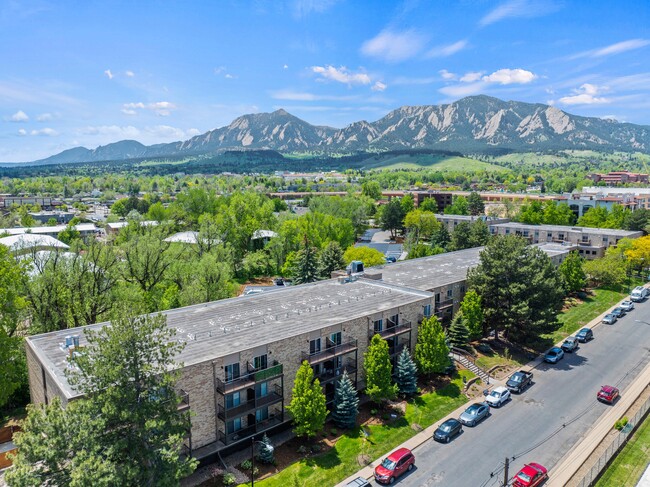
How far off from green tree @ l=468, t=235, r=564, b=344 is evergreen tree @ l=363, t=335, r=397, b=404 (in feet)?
58.7

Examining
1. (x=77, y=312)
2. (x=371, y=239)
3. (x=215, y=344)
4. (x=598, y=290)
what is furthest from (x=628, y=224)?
(x=77, y=312)

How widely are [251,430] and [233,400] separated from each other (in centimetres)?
259

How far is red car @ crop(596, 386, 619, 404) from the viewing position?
36.4 m

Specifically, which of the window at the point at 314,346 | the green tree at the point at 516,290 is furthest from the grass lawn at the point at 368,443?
the green tree at the point at 516,290

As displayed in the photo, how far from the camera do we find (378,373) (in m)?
33.0

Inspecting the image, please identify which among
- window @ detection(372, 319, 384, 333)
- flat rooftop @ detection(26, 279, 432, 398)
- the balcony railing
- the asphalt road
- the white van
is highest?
flat rooftop @ detection(26, 279, 432, 398)

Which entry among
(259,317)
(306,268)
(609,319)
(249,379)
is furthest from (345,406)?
(609,319)

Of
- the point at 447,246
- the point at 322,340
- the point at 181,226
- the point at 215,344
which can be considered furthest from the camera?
the point at 181,226

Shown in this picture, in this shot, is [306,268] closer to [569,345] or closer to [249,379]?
[569,345]

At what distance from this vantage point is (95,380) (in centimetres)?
1894

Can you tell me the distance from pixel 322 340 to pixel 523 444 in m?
15.8

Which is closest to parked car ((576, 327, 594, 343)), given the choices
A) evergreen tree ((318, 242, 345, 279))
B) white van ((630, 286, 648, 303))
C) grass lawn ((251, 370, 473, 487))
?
white van ((630, 286, 648, 303))

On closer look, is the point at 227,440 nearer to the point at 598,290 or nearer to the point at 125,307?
the point at 125,307

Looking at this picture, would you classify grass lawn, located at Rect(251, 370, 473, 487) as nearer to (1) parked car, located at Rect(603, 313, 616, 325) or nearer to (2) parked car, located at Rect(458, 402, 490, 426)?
(2) parked car, located at Rect(458, 402, 490, 426)
